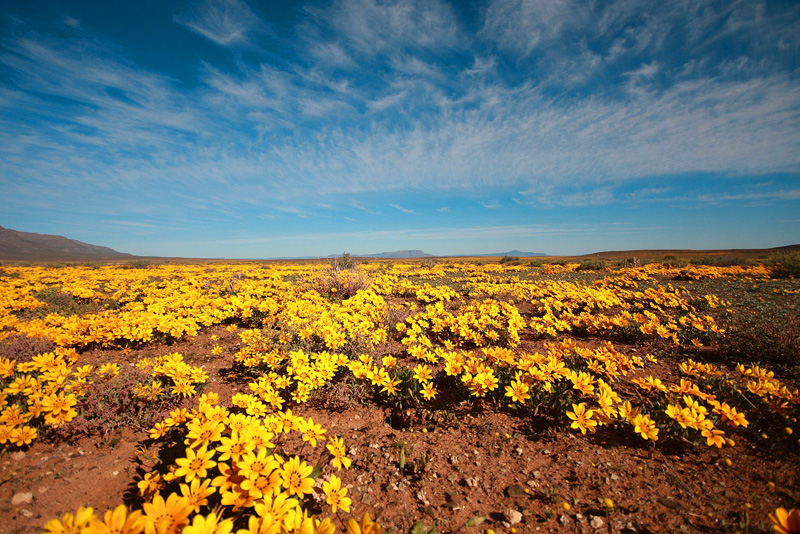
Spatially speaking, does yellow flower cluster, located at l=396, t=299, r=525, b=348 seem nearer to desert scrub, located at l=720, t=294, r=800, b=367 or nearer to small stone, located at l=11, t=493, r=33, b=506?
desert scrub, located at l=720, t=294, r=800, b=367

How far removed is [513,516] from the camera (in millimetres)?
2314

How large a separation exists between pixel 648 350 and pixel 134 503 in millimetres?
7642

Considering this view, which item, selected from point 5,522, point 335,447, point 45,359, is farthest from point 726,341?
point 45,359

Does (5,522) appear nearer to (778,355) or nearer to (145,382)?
(145,382)

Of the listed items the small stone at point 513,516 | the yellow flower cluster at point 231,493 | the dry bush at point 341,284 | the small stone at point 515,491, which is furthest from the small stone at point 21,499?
the dry bush at point 341,284

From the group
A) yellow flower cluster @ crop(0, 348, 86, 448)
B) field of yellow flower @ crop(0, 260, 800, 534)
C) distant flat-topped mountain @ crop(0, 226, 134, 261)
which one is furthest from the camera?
distant flat-topped mountain @ crop(0, 226, 134, 261)

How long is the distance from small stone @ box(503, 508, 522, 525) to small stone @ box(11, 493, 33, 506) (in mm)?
3683

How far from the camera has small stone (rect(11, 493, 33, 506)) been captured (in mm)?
2217

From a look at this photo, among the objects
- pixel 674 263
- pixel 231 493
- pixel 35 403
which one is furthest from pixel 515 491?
pixel 674 263

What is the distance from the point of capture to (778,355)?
4797 millimetres

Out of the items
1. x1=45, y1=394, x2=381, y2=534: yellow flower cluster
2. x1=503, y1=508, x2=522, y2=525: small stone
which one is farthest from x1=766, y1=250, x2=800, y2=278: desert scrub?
x1=45, y1=394, x2=381, y2=534: yellow flower cluster

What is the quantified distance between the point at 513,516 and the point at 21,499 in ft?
12.4

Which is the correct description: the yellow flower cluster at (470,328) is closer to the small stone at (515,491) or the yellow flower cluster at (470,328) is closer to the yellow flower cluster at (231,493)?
the small stone at (515,491)

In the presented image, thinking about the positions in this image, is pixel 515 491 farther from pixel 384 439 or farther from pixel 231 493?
pixel 231 493
